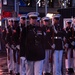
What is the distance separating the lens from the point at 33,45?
8078 millimetres

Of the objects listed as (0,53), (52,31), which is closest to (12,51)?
(52,31)

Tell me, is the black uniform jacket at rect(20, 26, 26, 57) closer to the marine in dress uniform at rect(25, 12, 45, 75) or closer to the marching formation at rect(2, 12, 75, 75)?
the marching formation at rect(2, 12, 75, 75)

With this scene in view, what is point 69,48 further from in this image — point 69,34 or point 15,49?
point 15,49

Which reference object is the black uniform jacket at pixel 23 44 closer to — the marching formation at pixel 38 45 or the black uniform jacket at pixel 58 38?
the marching formation at pixel 38 45

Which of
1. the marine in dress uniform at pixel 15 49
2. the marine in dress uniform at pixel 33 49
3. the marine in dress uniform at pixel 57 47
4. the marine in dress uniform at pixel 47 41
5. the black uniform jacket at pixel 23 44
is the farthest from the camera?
the marine in dress uniform at pixel 47 41

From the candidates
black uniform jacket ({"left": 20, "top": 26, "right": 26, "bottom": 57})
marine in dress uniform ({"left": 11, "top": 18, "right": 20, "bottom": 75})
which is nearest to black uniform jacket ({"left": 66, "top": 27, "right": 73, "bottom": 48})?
marine in dress uniform ({"left": 11, "top": 18, "right": 20, "bottom": 75})

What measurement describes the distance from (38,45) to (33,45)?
0.38 ft

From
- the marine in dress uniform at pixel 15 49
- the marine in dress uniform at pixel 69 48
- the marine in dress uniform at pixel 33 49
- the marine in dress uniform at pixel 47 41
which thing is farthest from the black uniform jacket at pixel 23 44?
the marine in dress uniform at pixel 69 48

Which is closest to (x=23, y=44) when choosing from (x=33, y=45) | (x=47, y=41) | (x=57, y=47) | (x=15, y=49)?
(x=33, y=45)

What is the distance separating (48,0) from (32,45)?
28907 millimetres

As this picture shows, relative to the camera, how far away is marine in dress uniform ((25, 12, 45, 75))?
8034 millimetres

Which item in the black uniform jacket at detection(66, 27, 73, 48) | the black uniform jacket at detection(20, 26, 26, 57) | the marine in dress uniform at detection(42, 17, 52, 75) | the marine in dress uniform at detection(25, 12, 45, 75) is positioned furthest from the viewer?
the black uniform jacket at detection(66, 27, 73, 48)

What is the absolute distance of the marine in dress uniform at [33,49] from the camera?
316 inches

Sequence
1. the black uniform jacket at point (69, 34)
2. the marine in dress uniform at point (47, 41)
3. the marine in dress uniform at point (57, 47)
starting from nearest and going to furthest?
the marine in dress uniform at point (57, 47) → the marine in dress uniform at point (47, 41) → the black uniform jacket at point (69, 34)
